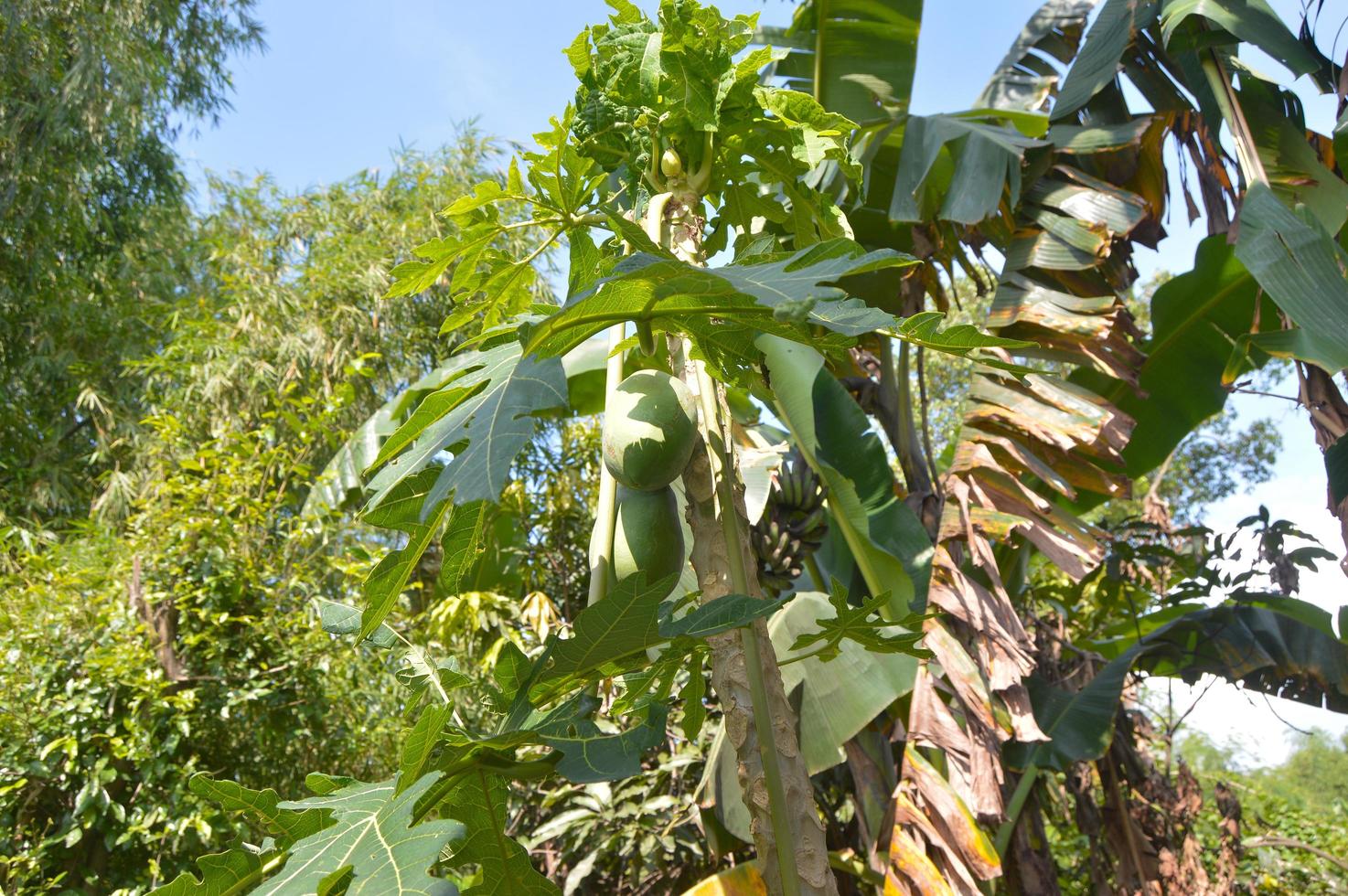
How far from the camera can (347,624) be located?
29.6 inches

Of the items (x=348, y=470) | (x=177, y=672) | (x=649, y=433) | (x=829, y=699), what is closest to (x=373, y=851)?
(x=649, y=433)

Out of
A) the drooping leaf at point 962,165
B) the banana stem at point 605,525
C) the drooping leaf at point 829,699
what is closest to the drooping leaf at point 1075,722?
the drooping leaf at point 829,699

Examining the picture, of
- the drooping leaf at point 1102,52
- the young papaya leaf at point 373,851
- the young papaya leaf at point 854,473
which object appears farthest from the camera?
the drooping leaf at point 1102,52

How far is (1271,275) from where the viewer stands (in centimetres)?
224

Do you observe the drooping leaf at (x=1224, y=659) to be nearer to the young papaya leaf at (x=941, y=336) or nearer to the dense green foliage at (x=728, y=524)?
the dense green foliage at (x=728, y=524)

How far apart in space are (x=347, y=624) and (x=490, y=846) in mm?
208

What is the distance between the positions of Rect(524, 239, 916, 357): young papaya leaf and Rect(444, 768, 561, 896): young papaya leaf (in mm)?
314

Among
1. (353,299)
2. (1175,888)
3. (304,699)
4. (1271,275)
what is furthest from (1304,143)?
(353,299)

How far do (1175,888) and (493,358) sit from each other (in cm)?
360

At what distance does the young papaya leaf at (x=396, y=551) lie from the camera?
2.21 ft

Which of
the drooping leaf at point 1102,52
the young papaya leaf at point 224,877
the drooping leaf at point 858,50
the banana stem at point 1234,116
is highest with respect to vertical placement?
the drooping leaf at point 858,50

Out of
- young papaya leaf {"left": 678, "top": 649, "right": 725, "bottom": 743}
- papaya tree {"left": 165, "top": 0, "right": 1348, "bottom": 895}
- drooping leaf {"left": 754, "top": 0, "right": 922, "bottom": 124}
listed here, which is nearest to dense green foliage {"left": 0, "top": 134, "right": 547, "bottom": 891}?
papaya tree {"left": 165, "top": 0, "right": 1348, "bottom": 895}

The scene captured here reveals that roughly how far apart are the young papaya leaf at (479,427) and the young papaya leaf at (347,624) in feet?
0.38

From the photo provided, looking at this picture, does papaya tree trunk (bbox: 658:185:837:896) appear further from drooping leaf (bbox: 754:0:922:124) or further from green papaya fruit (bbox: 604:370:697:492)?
Result: drooping leaf (bbox: 754:0:922:124)
